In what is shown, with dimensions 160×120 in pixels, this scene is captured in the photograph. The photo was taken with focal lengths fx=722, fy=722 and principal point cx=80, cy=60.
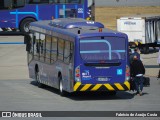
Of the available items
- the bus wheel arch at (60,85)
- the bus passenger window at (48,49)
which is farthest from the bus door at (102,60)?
the bus passenger window at (48,49)

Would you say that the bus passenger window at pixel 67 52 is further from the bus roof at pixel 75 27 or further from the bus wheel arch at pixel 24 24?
the bus wheel arch at pixel 24 24

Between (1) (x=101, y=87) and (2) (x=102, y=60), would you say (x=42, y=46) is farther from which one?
(1) (x=101, y=87)

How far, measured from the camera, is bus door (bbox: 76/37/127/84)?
1000 inches

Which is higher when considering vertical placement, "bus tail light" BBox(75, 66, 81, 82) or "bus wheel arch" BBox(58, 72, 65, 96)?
"bus tail light" BBox(75, 66, 81, 82)

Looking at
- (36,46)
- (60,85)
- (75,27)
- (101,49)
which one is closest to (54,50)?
(75,27)

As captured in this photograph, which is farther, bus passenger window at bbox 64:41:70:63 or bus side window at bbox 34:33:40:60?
bus side window at bbox 34:33:40:60

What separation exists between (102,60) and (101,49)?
39cm

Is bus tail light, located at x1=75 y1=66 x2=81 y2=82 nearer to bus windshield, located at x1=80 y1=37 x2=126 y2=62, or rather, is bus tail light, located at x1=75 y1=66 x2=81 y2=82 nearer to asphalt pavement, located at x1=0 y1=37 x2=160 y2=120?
bus windshield, located at x1=80 y1=37 x2=126 y2=62

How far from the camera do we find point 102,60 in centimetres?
2550

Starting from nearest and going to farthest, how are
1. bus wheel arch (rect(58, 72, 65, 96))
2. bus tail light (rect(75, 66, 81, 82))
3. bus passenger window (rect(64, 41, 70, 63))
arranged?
1. bus tail light (rect(75, 66, 81, 82))
2. bus passenger window (rect(64, 41, 70, 63))
3. bus wheel arch (rect(58, 72, 65, 96))

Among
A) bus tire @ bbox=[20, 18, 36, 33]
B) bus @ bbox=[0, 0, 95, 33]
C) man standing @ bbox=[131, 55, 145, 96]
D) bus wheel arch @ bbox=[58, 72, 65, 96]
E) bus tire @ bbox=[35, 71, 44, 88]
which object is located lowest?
bus tire @ bbox=[20, 18, 36, 33]

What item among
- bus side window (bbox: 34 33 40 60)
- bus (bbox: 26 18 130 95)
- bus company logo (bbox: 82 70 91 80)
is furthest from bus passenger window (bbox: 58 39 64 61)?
bus side window (bbox: 34 33 40 60)

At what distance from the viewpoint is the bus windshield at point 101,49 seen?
83.4 ft

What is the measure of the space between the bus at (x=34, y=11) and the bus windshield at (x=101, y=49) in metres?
29.5
